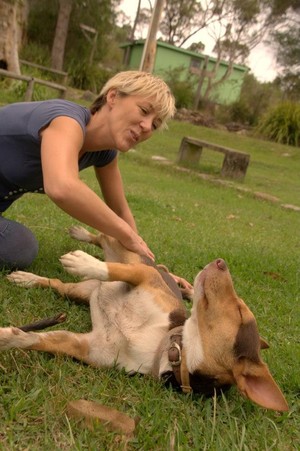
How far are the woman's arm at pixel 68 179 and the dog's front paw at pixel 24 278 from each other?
30.8 inches

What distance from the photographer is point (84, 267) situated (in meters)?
3.16

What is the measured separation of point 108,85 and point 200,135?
60.3 ft

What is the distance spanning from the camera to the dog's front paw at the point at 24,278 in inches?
146

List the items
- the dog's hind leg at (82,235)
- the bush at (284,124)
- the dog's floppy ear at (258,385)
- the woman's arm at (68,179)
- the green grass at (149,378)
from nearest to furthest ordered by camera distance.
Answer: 1. the green grass at (149,378)
2. the dog's floppy ear at (258,385)
3. the woman's arm at (68,179)
4. the dog's hind leg at (82,235)
5. the bush at (284,124)

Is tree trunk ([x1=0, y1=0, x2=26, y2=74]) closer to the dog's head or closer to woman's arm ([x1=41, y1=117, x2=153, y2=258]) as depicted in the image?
woman's arm ([x1=41, y1=117, x2=153, y2=258])

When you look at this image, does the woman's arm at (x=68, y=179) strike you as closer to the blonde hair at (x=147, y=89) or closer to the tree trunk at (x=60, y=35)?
the blonde hair at (x=147, y=89)

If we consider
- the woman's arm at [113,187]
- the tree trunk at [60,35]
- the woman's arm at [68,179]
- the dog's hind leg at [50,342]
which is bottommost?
the dog's hind leg at [50,342]

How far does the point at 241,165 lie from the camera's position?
46.8 feet

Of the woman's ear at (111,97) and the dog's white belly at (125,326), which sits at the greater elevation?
the woman's ear at (111,97)

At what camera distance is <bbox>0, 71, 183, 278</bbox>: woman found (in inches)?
123

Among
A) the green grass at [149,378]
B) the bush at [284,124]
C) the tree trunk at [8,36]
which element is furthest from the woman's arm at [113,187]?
the bush at [284,124]

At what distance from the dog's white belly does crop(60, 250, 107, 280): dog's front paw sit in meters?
0.28

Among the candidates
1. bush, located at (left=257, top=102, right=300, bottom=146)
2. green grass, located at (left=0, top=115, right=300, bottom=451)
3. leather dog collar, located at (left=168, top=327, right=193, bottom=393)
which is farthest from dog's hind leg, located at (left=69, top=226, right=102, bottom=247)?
bush, located at (left=257, top=102, right=300, bottom=146)

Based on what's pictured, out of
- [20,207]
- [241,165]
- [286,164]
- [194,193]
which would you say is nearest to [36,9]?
[286,164]
